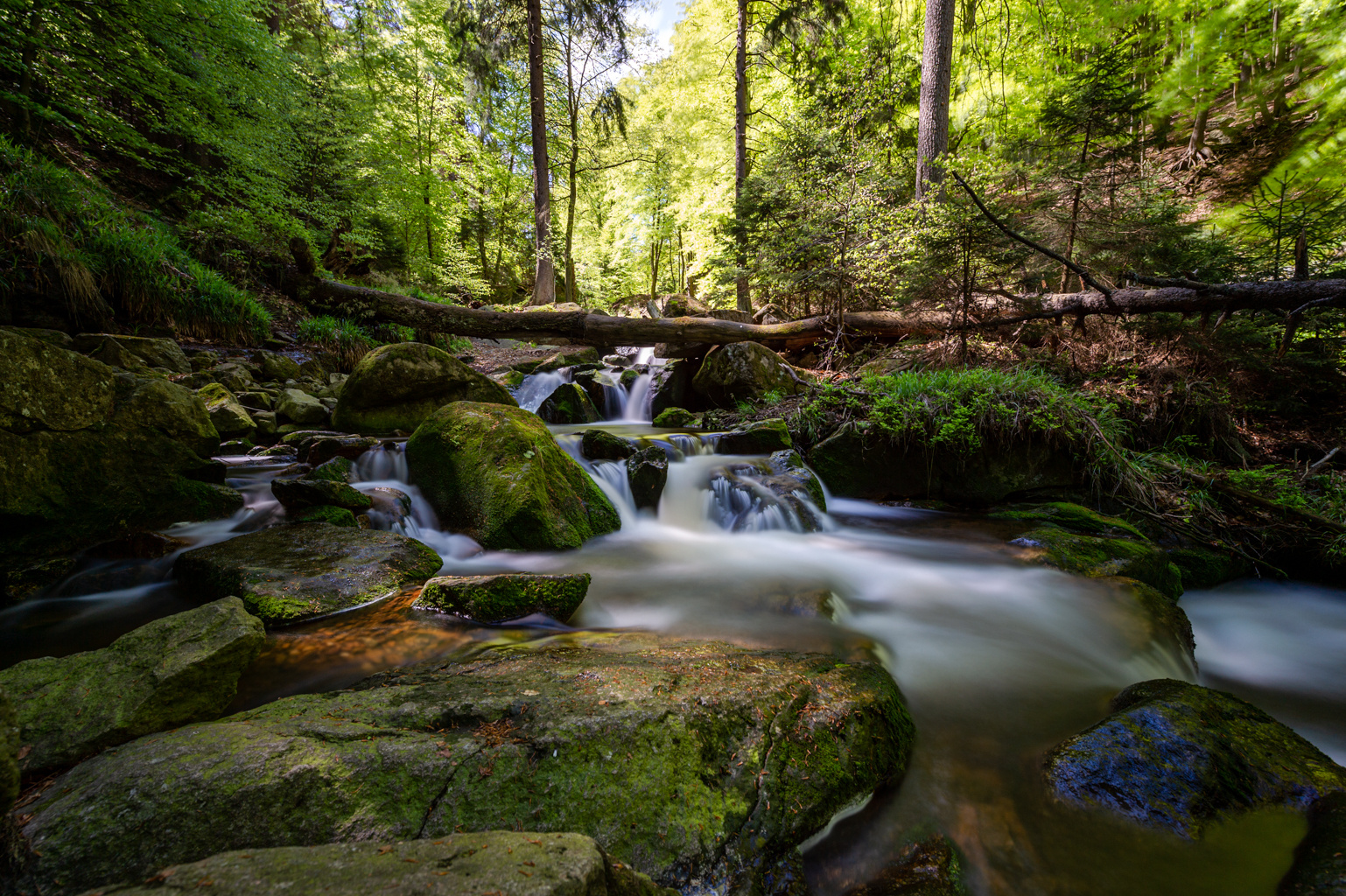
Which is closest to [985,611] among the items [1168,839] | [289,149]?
[1168,839]

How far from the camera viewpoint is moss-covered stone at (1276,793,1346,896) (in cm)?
146

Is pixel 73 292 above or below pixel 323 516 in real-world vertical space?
above

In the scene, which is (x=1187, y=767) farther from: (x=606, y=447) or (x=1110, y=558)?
(x=606, y=447)

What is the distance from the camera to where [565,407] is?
9375mm

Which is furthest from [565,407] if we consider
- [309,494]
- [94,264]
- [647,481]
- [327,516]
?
[94,264]

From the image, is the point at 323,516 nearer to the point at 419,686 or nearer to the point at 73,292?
the point at 419,686

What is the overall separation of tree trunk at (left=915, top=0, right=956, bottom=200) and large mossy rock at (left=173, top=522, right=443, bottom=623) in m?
9.71

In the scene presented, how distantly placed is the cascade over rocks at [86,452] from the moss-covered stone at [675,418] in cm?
585

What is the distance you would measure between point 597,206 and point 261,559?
1174 inches

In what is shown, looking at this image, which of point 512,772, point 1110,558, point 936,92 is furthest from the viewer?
point 936,92

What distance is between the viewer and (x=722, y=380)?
845 centimetres

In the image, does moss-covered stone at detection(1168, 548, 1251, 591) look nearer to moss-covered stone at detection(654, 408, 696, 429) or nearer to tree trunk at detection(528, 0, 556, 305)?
moss-covered stone at detection(654, 408, 696, 429)

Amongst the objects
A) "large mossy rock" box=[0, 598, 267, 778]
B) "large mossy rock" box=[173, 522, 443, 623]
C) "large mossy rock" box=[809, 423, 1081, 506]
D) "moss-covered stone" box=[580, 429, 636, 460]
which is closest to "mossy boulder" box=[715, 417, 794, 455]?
"large mossy rock" box=[809, 423, 1081, 506]

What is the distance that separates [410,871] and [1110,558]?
16.1 feet
